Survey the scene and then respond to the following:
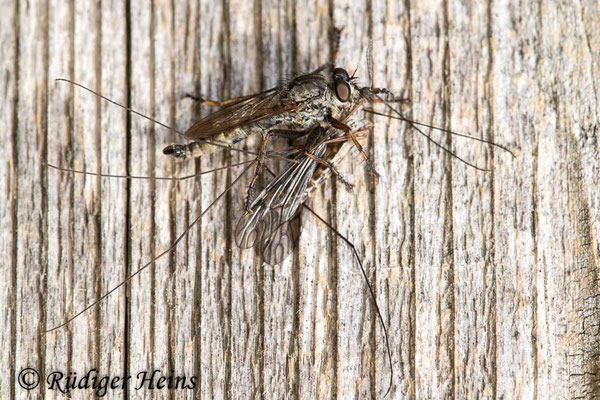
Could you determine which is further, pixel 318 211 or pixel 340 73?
pixel 340 73

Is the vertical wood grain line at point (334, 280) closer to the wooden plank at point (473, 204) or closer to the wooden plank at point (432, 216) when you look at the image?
the wooden plank at point (432, 216)

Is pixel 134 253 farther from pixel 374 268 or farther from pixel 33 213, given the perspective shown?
pixel 374 268

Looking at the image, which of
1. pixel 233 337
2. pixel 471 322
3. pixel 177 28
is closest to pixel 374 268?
pixel 471 322

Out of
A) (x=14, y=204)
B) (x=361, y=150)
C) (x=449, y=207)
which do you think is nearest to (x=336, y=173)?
(x=361, y=150)

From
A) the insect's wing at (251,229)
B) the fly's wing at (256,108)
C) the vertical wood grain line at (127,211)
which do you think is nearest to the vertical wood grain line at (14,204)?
the vertical wood grain line at (127,211)

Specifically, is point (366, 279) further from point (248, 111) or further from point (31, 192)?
point (31, 192)

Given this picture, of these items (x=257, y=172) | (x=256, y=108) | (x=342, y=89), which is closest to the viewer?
(x=257, y=172)

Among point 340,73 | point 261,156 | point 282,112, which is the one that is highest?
point 340,73
